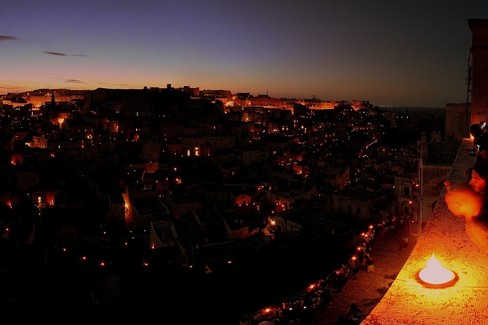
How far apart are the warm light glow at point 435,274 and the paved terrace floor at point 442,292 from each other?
52mm

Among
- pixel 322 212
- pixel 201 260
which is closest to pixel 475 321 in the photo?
pixel 201 260

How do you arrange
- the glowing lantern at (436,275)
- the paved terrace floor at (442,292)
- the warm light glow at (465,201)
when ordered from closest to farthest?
the warm light glow at (465,201), the paved terrace floor at (442,292), the glowing lantern at (436,275)

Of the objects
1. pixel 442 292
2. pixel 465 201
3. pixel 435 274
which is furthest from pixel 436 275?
pixel 465 201

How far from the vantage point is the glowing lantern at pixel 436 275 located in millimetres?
3201

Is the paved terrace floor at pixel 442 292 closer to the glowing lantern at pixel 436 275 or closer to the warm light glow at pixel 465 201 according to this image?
the glowing lantern at pixel 436 275

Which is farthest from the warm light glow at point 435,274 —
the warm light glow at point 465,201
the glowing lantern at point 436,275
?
the warm light glow at point 465,201

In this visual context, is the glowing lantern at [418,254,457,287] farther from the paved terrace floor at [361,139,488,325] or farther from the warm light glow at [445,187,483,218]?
the warm light glow at [445,187,483,218]

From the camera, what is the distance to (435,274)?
3.24m

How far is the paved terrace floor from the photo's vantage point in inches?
111

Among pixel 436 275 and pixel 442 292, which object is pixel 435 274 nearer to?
pixel 436 275

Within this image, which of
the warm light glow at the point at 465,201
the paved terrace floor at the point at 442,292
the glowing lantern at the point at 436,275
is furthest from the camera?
the glowing lantern at the point at 436,275

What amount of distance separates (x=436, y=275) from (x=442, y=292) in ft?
→ 0.48

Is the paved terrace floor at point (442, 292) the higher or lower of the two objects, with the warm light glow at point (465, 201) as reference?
lower

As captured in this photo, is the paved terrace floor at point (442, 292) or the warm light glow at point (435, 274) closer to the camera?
the paved terrace floor at point (442, 292)
